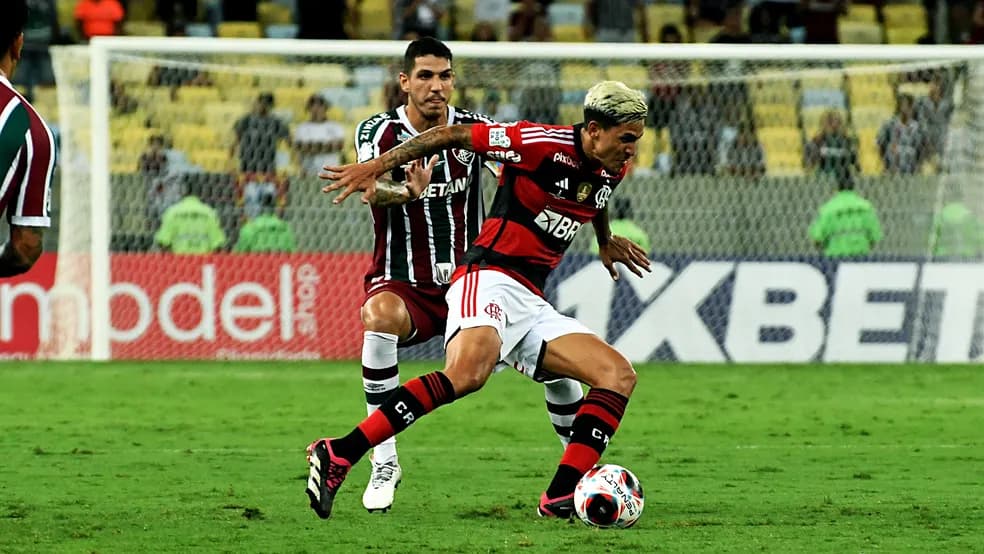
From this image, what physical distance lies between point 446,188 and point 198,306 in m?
6.62

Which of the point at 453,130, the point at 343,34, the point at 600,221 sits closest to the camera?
the point at 453,130

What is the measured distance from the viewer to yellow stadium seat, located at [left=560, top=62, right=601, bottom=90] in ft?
48.2

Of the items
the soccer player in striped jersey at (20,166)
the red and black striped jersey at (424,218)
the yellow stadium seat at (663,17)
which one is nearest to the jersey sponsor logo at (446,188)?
the red and black striped jersey at (424,218)

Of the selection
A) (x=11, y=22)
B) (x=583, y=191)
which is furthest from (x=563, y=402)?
(x=11, y=22)

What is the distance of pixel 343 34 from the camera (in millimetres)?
17234

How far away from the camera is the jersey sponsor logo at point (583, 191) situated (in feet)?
21.5

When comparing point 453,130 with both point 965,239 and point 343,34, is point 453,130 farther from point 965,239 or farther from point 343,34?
point 343,34

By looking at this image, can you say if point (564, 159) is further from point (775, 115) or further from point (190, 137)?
point (775, 115)

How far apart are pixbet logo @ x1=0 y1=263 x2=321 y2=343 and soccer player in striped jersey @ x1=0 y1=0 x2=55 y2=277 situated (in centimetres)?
863

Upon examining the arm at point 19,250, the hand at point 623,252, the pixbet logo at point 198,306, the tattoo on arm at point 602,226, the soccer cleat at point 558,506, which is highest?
the arm at point 19,250

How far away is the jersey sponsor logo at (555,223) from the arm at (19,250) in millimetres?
2160

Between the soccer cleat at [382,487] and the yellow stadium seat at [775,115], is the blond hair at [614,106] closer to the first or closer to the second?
the soccer cleat at [382,487]

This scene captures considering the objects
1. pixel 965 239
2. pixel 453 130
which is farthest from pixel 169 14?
pixel 453 130

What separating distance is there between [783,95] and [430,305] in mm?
8035
